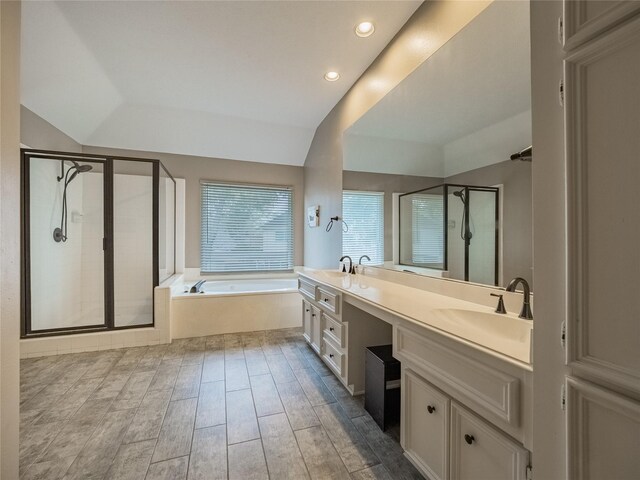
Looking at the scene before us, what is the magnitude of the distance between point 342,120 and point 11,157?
2.70 meters

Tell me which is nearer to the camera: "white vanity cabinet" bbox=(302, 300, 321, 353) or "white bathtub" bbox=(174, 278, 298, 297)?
"white vanity cabinet" bbox=(302, 300, 321, 353)

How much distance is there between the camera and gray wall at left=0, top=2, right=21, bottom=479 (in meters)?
1.02

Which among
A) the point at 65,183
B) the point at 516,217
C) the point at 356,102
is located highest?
the point at 356,102

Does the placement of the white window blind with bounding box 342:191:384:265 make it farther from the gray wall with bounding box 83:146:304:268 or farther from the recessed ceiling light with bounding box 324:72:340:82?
the gray wall with bounding box 83:146:304:268

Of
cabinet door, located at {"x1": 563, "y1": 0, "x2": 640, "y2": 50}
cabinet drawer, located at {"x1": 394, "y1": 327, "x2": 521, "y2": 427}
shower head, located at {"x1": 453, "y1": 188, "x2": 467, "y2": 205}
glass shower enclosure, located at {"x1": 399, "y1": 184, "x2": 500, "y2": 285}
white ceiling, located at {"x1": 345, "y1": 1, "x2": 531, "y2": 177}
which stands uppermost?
white ceiling, located at {"x1": 345, "y1": 1, "x2": 531, "y2": 177}

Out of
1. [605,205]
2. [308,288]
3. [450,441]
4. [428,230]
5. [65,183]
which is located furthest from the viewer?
[65,183]

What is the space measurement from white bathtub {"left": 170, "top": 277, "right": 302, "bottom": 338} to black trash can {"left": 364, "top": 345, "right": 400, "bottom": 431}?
1966 mm

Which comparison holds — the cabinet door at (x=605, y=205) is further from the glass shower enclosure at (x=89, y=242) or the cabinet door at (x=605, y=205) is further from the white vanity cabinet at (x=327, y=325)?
the glass shower enclosure at (x=89, y=242)

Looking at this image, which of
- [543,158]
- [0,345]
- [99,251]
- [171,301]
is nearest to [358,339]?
[543,158]

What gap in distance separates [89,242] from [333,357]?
3135 millimetres

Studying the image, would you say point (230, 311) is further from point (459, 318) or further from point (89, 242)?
point (459, 318)

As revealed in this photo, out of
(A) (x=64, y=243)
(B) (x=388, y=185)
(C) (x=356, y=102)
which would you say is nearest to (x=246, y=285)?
(A) (x=64, y=243)

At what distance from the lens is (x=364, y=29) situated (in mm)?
2129

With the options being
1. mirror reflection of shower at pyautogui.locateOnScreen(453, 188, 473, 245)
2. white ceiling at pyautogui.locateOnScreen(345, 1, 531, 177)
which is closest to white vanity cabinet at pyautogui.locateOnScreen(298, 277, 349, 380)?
mirror reflection of shower at pyautogui.locateOnScreen(453, 188, 473, 245)
